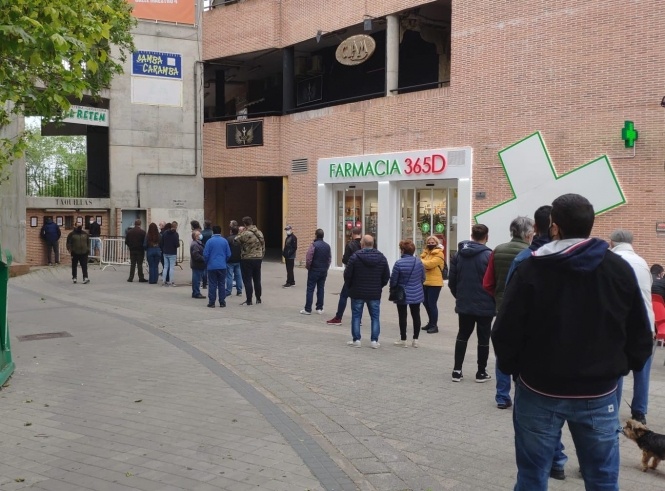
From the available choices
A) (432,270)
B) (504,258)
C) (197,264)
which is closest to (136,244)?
(197,264)

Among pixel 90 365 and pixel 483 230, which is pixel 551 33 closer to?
pixel 483 230

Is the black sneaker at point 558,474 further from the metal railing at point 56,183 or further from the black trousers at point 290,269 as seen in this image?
the metal railing at point 56,183

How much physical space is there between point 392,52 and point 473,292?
1615 centimetres

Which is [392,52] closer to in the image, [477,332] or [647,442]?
[477,332]

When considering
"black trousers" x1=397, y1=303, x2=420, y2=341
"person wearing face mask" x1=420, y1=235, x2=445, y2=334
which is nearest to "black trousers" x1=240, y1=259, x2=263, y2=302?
"person wearing face mask" x1=420, y1=235, x2=445, y2=334

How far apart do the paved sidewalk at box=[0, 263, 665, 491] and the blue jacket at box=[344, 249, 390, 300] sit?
82 cm

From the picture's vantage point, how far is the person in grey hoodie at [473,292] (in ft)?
25.2

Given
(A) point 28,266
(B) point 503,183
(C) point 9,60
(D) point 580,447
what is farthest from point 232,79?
(D) point 580,447

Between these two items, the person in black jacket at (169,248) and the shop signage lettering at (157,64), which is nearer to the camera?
the person in black jacket at (169,248)

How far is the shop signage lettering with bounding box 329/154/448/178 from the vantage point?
20562mm

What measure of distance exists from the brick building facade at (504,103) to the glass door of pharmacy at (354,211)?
850 mm

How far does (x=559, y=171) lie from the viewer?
57.9ft

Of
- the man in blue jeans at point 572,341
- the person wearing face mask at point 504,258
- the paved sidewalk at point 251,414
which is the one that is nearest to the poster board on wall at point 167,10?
the paved sidewalk at point 251,414

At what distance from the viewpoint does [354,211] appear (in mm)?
24000
